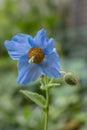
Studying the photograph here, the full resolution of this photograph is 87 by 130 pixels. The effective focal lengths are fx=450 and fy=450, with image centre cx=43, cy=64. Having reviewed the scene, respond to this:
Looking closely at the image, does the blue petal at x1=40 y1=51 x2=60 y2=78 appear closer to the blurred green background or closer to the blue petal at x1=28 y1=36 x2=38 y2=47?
the blue petal at x1=28 y1=36 x2=38 y2=47

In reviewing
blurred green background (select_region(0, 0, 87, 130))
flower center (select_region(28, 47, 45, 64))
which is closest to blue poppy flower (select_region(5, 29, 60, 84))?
flower center (select_region(28, 47, 45, 64))

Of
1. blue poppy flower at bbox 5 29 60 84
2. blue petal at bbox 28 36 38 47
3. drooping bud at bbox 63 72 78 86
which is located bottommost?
drooping bud at bbox 63 72 78 86

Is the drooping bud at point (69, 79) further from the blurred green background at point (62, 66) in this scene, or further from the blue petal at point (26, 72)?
the blurred green background at point (62, 66)

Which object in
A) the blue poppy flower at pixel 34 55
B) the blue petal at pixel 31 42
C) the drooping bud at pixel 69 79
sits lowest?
the drooping bud at pixel 69 79

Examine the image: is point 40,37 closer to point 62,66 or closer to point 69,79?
point 69,79

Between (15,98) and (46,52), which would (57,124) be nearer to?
(15,98)

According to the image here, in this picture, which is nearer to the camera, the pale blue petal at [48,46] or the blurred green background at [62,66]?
the pale blue petal at [48,46]

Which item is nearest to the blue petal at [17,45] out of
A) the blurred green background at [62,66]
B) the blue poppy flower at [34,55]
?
the blue poppy flower at [34,55]
